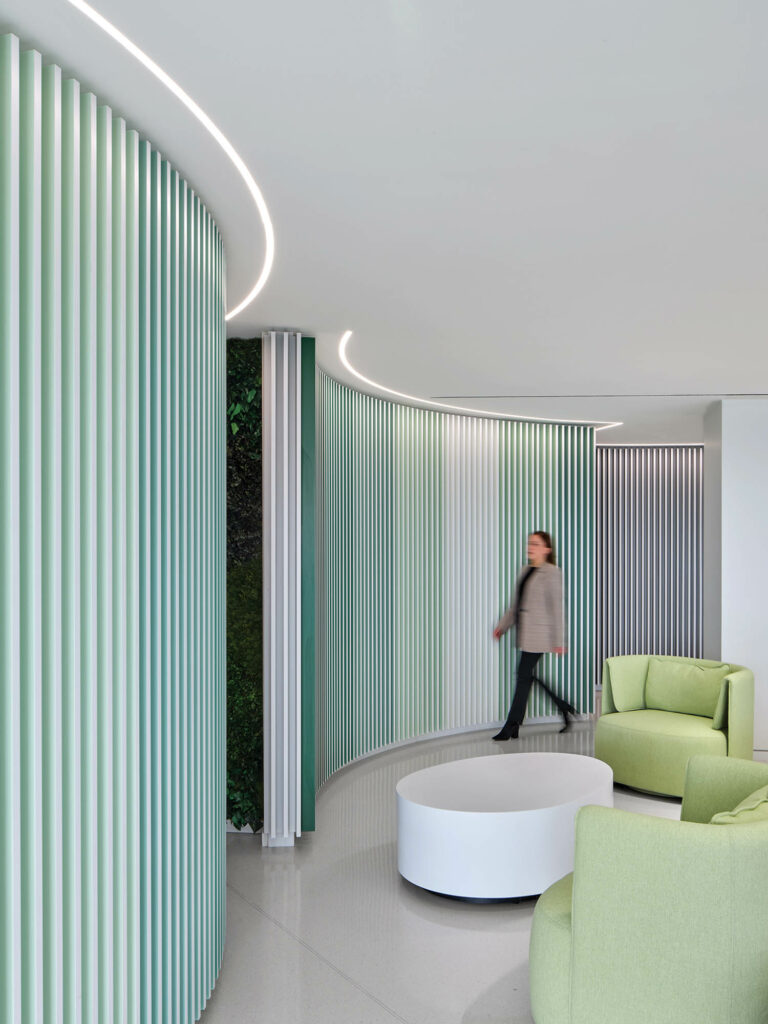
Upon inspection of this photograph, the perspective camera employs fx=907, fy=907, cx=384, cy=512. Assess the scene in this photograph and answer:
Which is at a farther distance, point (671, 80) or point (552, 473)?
point (552, 473)

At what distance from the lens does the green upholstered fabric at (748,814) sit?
3025 mm

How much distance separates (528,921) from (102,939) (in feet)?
7.93

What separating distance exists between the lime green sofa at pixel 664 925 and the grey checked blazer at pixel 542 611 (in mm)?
4859

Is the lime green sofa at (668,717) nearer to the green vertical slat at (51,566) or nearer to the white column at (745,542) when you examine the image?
the white column at (745,542)

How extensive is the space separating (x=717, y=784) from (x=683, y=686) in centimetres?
286

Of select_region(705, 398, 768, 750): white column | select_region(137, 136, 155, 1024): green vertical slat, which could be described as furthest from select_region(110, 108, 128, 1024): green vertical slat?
select_region(705, 398, 768, 750): white column

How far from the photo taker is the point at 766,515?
7156 millimetres

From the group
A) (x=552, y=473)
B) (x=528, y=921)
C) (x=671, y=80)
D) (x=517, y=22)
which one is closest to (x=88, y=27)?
(x=517, y=22)

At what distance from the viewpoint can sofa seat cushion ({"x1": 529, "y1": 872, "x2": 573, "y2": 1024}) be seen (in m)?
3.02

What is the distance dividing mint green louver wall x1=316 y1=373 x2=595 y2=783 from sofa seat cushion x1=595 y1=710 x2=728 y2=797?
190 cm

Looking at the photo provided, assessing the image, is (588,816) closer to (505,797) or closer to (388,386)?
(505,797)

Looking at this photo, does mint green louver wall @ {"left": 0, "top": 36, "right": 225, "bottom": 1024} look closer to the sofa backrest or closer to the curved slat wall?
the sofa backrest

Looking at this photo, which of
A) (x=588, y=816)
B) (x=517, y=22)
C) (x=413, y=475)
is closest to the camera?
(x=517, y=22)

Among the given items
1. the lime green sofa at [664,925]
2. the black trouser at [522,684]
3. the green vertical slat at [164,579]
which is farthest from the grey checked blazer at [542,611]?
the green vertical slat at [164,579]
